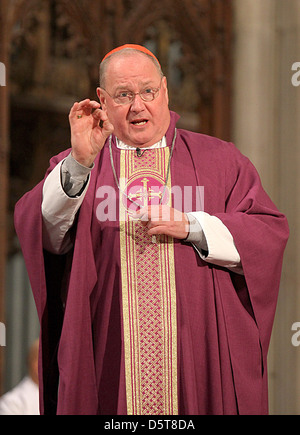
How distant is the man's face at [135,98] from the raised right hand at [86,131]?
0.23 metres

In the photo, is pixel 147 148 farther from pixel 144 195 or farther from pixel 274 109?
pixel 274 109

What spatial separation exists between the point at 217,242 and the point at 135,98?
1.99 ft

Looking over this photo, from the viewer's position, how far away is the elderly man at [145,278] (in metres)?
2.93

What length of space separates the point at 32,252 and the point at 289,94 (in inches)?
148

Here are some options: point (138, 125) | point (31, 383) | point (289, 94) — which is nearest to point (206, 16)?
point (289, 94)

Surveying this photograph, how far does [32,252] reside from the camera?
2992 mm

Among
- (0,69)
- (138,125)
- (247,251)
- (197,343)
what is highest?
(0,69)

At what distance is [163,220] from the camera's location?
9.44 ft

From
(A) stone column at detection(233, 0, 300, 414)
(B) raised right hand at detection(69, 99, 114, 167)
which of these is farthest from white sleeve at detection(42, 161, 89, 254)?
(A) stone column at detection(233, 0, 300, 414)

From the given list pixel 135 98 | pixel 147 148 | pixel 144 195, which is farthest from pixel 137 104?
pixel 144 195

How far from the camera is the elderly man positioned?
115 inches

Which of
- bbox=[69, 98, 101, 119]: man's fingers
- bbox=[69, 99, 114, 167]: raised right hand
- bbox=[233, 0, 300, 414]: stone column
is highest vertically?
bbox=[233, 0, 300, 414]: stone column

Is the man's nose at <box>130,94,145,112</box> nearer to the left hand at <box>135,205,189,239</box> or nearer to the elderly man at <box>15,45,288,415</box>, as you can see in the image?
the elderly man at <box>15,45,288,415</box>
